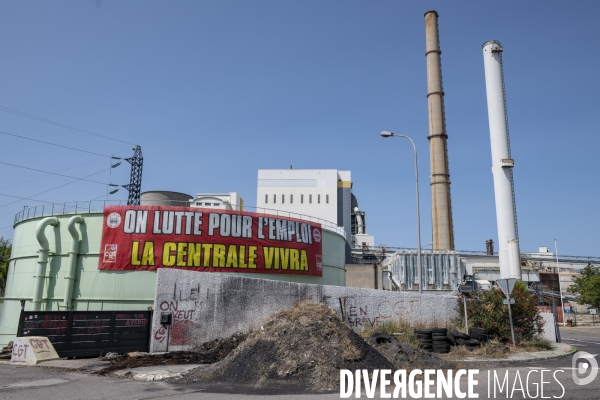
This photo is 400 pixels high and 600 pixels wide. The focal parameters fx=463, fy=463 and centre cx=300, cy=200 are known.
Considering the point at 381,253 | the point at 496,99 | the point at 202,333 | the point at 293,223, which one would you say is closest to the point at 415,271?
the point at 381,253

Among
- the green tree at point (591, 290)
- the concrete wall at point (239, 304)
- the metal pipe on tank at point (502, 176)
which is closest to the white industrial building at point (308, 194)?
the green tree at point (591, 290)

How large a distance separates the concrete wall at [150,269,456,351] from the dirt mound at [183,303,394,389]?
15.9ft

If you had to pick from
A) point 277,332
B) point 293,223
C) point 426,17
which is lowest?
point 277,332

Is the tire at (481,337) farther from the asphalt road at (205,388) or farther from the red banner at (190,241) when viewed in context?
the red banner at (190,241)

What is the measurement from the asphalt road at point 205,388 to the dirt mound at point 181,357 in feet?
4.63

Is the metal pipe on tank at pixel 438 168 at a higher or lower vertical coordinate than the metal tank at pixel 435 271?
higher

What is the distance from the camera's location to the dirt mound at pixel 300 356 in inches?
440

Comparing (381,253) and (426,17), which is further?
(381,253)

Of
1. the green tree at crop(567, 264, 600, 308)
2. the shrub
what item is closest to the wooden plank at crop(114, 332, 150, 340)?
the shrub

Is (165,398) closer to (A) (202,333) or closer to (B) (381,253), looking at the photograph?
(A) (202,333)

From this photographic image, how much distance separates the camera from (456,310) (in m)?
20.8

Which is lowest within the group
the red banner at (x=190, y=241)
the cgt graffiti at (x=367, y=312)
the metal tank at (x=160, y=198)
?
the cgt graffiti at (x=367, y=312)

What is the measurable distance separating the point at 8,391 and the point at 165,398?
3.78 metres

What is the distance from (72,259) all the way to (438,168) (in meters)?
37.6
